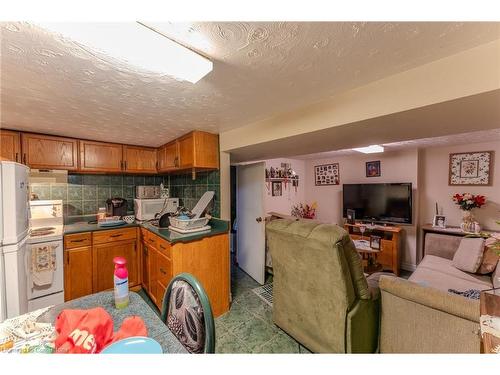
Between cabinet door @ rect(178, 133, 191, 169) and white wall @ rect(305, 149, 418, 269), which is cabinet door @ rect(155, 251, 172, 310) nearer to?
cabinet door @ rect(178, 133, 191, 169)

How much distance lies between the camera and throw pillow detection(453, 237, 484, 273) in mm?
2172

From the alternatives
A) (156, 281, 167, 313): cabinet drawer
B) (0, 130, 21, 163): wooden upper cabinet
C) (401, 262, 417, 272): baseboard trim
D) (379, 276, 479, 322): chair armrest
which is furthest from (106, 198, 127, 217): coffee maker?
(401, 262, 417, 272): baseboard trim

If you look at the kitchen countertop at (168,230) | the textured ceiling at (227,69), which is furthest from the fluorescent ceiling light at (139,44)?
the kitchen countertop at (168,230)

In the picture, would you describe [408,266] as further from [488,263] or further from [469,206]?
[488,263]

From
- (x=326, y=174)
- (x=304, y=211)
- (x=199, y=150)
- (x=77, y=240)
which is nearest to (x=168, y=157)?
(x=199, y=150)

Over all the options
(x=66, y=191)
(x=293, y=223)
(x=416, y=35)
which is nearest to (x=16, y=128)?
(x=66, y=191)

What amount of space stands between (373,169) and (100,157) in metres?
4.56

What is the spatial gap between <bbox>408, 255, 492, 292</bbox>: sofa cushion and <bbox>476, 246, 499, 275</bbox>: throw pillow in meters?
0.07

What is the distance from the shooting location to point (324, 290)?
4.88ft

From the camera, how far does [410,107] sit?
1045 millimetres

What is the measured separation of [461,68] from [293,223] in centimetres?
128

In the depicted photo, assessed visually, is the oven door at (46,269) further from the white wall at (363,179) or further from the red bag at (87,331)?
the white wall at (363,179)

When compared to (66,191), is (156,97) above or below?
above
